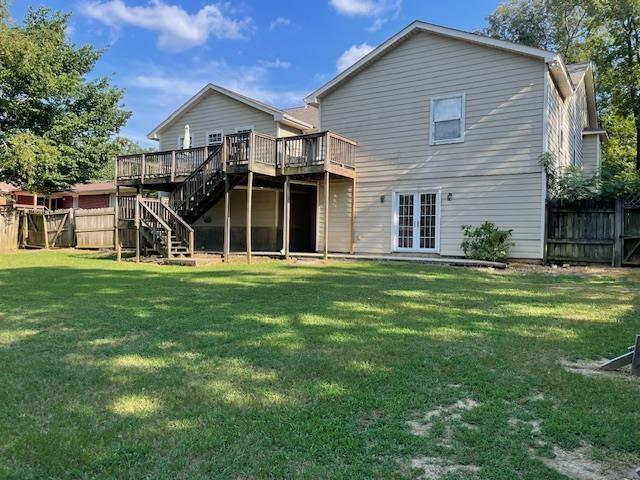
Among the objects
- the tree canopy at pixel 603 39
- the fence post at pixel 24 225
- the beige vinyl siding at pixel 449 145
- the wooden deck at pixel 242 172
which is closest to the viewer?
the beige vinyl siding at pixel 449 145

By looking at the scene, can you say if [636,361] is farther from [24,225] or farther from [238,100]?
[24,225]

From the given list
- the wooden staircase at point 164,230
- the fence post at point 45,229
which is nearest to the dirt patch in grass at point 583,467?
the wooden staircase at point 164,230

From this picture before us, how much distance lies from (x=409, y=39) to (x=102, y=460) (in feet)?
49.6

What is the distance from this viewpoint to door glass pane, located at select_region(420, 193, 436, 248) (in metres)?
14.7

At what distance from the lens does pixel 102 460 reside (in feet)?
8.60

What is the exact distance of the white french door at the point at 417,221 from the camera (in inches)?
578

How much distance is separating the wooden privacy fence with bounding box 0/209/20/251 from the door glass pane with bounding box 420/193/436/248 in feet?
56.5

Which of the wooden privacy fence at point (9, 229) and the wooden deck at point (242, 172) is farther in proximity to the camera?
the wooden privacy fence at point (9, 229)

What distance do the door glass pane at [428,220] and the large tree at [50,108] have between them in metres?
15.5

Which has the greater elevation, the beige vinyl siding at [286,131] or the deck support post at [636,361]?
the beige vinyl siding at [286,131]

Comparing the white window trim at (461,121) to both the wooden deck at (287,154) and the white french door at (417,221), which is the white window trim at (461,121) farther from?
the wooden deck at (287,154)

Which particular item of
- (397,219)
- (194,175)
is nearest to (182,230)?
(194,175)

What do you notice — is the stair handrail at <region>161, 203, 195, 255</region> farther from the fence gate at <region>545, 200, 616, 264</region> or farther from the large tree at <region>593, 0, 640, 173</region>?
the large tree at <region>593, 0, 640, 173</region>

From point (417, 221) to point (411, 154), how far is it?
6.85ft
